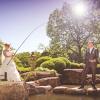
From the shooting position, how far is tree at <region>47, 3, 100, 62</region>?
33.8 meters

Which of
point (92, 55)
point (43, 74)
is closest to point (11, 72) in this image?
point (92, 55)

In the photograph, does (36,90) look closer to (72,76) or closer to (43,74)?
(43,74)

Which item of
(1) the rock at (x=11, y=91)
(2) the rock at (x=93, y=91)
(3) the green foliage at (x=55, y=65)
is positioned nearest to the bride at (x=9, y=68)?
(1) the rock at (x=11, y=91)

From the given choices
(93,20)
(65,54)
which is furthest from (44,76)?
(65,54)

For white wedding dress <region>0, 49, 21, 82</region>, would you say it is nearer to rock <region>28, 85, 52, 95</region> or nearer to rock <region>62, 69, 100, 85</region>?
rock <region>28, 85, 52, 95</region>

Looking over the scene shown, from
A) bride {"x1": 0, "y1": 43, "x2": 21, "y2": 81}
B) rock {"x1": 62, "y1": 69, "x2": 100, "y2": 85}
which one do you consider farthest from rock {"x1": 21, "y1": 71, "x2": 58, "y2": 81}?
bride {"x1": 0, "y1": 43, "x2": 21, "y2": 81}

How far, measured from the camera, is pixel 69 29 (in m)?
35.0

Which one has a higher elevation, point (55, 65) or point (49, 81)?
point (55, 65)

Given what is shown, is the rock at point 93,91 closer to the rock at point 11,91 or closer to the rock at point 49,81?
the rock at point 49,81

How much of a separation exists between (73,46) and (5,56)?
2753cm

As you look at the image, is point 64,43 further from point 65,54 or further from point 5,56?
point 5,56

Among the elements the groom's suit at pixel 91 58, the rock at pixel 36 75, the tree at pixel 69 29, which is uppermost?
the tree at pixel 69 29

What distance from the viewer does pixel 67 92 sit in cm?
1152

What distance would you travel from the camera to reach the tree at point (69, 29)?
33.8 metres
